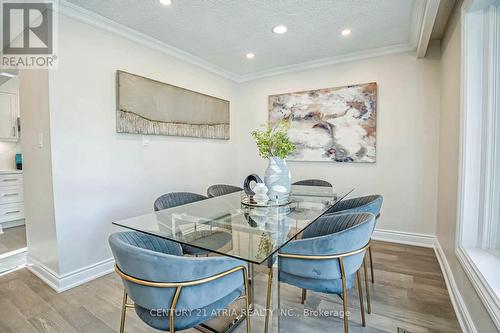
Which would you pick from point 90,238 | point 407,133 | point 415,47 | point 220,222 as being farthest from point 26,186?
point 415,47

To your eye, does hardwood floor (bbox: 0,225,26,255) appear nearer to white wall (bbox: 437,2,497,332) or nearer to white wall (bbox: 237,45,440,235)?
white wall (bbox: 237,45,440,235)

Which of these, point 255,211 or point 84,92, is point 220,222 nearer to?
point 255,211

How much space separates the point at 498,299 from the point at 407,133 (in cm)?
238

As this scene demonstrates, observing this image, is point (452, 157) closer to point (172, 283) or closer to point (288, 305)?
point (288, 305)

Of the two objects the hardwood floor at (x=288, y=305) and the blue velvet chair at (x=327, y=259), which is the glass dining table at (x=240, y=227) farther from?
the hardwood floor at (x=288, y=305)

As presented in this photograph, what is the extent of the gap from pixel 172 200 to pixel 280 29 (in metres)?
2.10

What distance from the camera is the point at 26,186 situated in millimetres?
2562

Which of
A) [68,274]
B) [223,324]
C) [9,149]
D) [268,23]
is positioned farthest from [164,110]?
[9,149]

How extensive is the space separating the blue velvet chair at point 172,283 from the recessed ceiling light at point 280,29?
Result: 94.3 inches

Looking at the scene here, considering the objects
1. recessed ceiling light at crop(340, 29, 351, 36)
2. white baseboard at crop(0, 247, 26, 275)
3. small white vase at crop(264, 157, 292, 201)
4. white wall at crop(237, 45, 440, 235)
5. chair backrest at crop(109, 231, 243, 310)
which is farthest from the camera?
white wall at crop(237, 45, 440, 235)

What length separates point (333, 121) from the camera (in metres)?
3.51

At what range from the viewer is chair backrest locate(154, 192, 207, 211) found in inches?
85.8

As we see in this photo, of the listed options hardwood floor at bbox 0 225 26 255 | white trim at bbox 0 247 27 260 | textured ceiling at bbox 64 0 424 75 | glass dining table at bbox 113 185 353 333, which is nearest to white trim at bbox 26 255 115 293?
white trim at bbox 0 247 27 260

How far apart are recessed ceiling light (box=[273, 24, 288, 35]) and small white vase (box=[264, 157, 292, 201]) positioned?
4.74 feet
